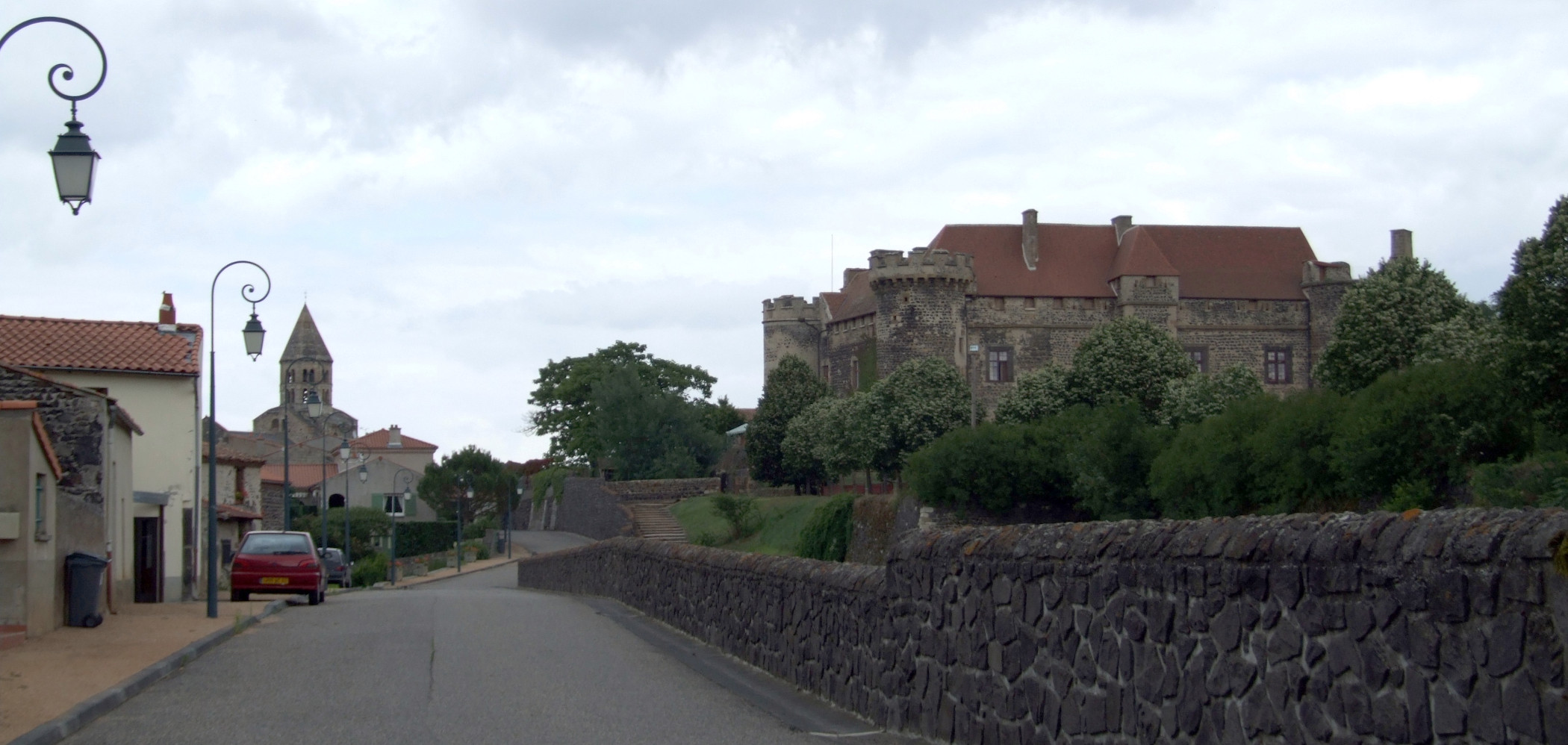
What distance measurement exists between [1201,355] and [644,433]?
2860 cm

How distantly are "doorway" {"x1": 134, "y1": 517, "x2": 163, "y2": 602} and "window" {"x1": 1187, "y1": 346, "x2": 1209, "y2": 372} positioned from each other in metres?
56.9

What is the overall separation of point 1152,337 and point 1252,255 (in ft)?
68.7

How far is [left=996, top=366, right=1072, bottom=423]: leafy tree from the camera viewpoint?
199ft

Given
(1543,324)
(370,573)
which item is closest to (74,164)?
(1543,324)

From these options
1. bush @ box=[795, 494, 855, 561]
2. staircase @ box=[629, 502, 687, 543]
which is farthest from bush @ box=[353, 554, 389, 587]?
Result: bush @ box=[795, 494, 855, 561]

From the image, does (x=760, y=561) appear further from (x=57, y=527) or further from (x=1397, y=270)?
(x=1397, y=270)

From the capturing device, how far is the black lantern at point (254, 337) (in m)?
23.6

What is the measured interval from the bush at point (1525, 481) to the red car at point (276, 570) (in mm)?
19954

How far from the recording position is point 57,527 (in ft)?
61.5

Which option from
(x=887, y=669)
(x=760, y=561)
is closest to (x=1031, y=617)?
(x=887, y=669)

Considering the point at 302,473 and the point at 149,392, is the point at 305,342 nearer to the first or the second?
the point at 302,473

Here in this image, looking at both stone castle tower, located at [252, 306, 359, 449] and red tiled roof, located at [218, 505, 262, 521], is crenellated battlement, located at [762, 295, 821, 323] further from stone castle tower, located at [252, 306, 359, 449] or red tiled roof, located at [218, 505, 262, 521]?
stone castle tower, located at [252, 306, 359, 449]

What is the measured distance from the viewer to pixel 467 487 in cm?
7869

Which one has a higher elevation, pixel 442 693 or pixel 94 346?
pixel 94 346
